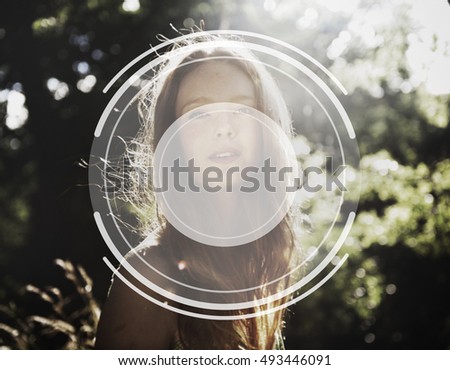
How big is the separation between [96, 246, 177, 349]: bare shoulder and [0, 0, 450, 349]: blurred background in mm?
2586

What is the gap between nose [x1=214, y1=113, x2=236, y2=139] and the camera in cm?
176

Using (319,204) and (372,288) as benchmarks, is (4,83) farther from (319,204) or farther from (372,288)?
(372,288)

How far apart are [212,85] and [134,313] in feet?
2.61

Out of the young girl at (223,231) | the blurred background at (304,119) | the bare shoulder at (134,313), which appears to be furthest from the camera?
the blurred background at (304,119)

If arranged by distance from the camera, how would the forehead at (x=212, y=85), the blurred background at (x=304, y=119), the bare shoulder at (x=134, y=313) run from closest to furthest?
the bare shoulder at (x=134, y=313), the forehead at (x=212, y=85), the blurred background at (x=304, y=119)

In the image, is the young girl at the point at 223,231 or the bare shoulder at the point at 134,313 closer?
the bare shoulder at the point at 134,313

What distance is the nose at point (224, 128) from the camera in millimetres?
1760

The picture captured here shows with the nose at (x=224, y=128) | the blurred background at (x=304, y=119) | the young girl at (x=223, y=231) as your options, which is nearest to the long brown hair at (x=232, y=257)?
the young girl at (x=223, y=231)

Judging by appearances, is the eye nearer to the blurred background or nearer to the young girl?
the young girl
